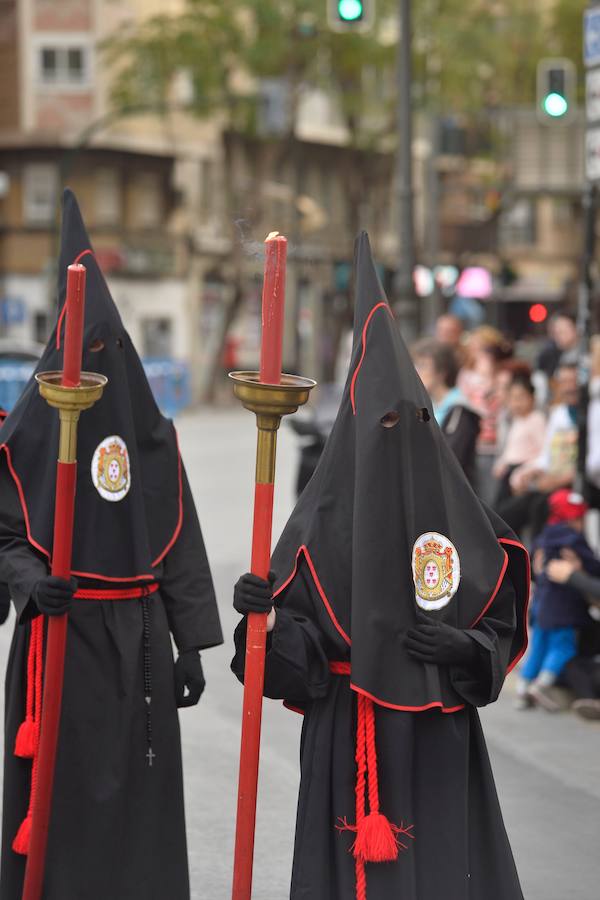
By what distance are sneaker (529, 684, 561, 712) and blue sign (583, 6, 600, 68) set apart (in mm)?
3657

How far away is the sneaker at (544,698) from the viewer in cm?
895

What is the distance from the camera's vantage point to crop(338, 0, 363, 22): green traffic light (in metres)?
14.8

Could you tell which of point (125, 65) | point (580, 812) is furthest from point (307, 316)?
point (580, 812)

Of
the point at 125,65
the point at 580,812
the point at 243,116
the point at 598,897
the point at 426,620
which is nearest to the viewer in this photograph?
the point at 426,620

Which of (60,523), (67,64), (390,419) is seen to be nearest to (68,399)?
(60,523)

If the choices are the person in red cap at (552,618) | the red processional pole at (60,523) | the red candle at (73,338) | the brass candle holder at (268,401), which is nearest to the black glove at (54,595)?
the red processional pole at (60,523)

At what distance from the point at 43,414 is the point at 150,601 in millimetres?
616

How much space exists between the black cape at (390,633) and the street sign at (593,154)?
635cm

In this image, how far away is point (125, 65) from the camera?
42969 mm

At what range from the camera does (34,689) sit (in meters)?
4.99

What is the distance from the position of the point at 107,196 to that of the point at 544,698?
121 ft

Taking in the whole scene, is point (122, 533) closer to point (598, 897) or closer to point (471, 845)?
point (471, 845)

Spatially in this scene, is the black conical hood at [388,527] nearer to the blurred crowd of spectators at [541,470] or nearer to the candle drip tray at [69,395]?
the candle drip tray at [69,395]

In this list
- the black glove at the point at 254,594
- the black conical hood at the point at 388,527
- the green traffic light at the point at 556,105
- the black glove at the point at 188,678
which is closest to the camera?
the black glove at the point at 254,594
